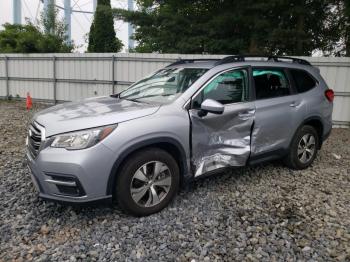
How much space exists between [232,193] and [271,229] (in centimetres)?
87

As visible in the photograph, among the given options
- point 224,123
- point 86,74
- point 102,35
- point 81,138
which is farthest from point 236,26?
point 81,138

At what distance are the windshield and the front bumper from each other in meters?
1.04

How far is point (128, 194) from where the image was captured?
132 inches

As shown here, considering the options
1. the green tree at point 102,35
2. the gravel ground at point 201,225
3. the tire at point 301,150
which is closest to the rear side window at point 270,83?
the tire at point 301,150

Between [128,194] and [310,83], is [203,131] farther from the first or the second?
[310,83]

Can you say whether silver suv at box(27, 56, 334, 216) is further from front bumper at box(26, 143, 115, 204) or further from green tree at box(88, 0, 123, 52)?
green tree at box(88, 0, 123, 52)

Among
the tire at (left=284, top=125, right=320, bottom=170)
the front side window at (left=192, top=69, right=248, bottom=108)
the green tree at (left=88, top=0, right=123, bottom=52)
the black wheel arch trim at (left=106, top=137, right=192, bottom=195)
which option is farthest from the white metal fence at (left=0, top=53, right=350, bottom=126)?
the black wheel arch trim at (left=106, top=137, right=192, bottom=195)

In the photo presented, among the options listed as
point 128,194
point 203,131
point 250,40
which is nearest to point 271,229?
point 203,131

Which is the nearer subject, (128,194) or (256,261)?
(256,261)

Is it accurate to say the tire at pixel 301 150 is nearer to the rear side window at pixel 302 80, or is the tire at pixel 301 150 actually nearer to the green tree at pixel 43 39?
the rear side window at pixel 302 80

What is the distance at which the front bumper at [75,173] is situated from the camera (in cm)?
310

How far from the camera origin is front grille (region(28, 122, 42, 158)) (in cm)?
339

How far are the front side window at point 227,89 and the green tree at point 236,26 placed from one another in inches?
316

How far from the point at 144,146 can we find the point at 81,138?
618mm
